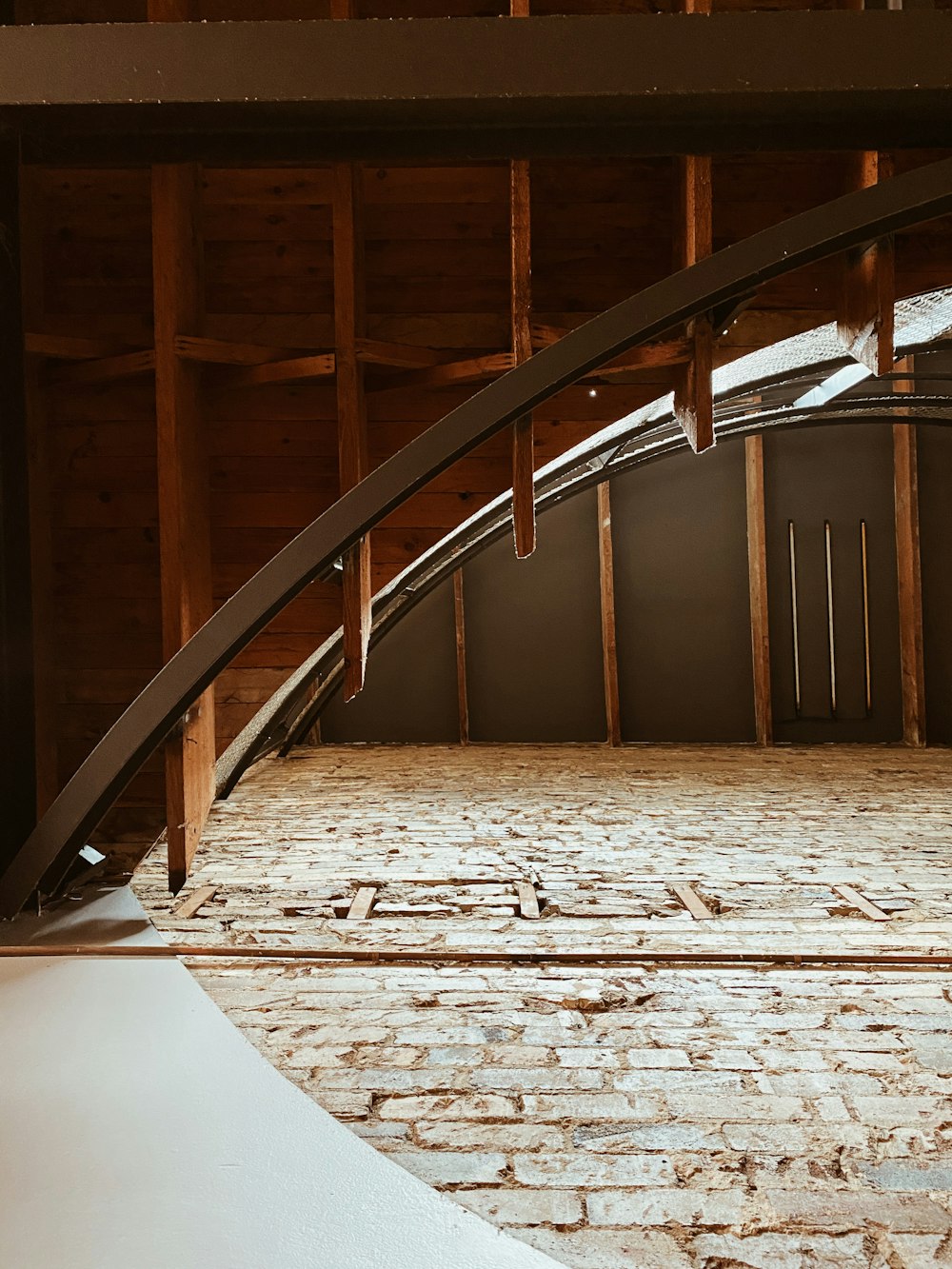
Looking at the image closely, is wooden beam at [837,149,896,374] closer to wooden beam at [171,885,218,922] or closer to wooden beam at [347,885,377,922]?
wooden beam at [347,885,377,922]

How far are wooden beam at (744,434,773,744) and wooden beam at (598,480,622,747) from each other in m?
1.25

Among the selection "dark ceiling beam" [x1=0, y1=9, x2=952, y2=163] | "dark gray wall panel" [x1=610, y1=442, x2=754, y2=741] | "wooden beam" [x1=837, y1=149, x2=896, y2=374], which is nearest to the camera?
"dark ceiling beam" [x1=0, y1=9, x2=952, y2=163]

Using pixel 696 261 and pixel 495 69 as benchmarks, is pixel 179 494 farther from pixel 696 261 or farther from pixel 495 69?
pixel 696 261

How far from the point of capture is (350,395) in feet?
8.59

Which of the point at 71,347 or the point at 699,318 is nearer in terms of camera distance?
the point at 699,318

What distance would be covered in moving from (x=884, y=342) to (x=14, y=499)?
8.31ft

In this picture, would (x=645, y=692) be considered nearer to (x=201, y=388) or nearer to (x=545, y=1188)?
(x=201, y=388)

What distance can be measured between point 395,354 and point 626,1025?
2106 millimetres

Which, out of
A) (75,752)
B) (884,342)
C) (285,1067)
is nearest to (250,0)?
(884,342)

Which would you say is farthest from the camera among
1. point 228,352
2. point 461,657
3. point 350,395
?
point 461,657

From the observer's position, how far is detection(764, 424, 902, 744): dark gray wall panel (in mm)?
7672

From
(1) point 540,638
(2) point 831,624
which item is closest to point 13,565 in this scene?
(1) point 540,638

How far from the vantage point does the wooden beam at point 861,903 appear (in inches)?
114

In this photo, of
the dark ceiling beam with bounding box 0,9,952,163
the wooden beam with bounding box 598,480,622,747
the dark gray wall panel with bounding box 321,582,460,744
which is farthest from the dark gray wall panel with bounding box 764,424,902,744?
the dark ceiling beam with bounding box 0,9,952,163
